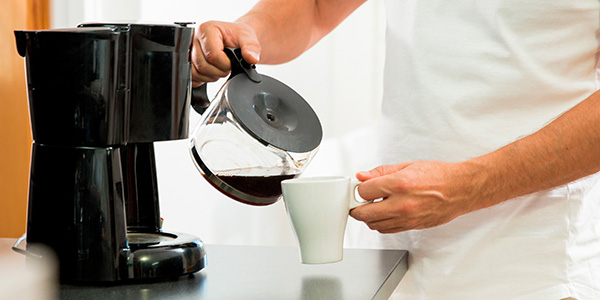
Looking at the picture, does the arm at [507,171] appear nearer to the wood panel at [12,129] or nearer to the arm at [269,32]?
the arm at [269,32]

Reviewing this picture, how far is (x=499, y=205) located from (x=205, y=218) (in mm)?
1185

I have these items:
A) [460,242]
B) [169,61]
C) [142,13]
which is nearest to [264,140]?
[169,61]

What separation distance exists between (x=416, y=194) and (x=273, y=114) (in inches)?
8.0

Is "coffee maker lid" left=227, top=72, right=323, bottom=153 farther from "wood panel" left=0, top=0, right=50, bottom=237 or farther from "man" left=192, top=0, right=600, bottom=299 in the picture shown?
"wood panel" left=0, top=0, right=50, bottom=237

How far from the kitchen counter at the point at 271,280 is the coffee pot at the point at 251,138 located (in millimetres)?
95

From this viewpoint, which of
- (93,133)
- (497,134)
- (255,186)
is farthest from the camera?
(497,134)

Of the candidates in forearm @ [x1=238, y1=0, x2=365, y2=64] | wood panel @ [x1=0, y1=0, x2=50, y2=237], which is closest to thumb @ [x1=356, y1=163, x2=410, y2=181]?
forearm @ [x1=238, y1=0, x2=365, y2=64]

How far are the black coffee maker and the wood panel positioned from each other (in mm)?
517

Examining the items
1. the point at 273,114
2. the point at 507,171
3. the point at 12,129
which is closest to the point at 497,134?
the point at 507,171

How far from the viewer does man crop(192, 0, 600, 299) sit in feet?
3.32

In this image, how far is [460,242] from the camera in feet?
3.74

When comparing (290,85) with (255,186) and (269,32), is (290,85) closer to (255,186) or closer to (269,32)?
(269,32)

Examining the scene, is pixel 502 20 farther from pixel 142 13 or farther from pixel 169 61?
pixel 142 13

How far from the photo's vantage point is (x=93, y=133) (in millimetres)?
827
